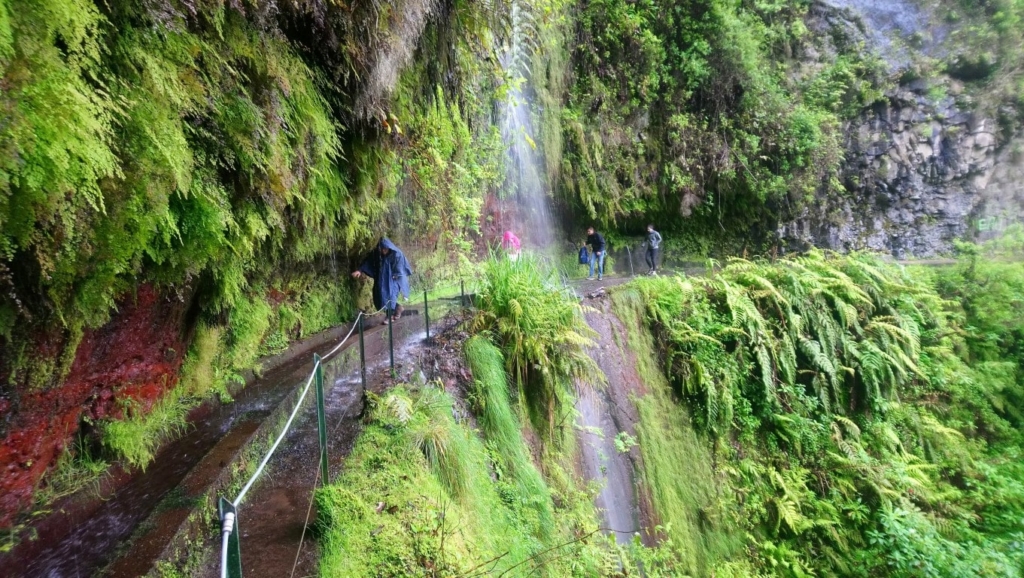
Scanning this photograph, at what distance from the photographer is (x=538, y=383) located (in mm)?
4980

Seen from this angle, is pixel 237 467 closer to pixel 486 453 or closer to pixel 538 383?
pixel 486 453

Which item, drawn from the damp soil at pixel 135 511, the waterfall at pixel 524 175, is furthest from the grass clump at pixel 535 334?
the waterfall at pixel 524 175

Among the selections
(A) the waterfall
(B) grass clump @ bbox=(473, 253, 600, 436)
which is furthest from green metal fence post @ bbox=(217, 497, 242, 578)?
(A) the waterfall

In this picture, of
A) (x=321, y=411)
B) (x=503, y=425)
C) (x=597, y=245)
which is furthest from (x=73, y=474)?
(x=597, y=245)

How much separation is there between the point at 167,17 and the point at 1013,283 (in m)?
15.5

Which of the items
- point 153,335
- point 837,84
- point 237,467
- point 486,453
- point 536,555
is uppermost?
point 837,84

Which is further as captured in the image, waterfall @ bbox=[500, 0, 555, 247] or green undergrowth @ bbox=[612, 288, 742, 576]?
waterfall @ bbox=[500, 0, 555, 247]

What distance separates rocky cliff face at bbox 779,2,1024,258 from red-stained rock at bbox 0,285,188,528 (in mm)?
16568

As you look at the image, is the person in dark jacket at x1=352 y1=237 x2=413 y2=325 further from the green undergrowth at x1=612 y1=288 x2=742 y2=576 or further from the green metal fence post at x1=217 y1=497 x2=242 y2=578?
the green metal fence post at x1=217 y1=497 x2=242 y2=578

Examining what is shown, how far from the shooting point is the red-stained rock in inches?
107

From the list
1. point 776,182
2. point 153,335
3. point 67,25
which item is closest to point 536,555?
point 153,335

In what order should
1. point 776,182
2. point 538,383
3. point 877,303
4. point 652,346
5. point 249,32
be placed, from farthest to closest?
point 776,182, point 877,303, point 652,346, point 538,383, point 249,32

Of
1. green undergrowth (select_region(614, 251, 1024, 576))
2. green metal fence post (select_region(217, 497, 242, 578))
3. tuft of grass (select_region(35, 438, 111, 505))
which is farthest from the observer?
green undergrowth (select_region(614, 251, 1024, 576))

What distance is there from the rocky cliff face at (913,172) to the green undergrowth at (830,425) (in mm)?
7329
